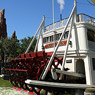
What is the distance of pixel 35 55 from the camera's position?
7809 mm

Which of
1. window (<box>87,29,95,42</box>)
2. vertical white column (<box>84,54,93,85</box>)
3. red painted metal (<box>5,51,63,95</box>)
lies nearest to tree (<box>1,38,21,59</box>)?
red painted metal (<box>5,51,63,95</box>)

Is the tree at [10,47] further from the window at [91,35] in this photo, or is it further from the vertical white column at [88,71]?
the vertical white column at [88,71]

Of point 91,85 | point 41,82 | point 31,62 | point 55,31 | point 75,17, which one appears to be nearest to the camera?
point 41,82

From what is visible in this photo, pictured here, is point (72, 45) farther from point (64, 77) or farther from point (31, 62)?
point (31, 62)

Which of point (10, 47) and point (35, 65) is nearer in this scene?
point (35, 65)

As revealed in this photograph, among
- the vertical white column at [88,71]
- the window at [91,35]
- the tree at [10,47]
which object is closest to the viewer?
the vertical white column at [88,71]

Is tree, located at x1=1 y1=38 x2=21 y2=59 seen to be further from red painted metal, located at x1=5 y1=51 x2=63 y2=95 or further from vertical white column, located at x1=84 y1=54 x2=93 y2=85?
vertical white column, located at x1=84 y1=54 x2=93 y2=85

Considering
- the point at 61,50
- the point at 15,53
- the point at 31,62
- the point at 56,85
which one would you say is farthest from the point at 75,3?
the point at 15,53

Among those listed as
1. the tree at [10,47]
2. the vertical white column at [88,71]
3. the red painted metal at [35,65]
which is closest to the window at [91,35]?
the vertical white column at [88,71]

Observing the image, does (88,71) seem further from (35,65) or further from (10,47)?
(10,47)

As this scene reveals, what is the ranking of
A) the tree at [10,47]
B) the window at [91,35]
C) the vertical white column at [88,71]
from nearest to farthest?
the vertical white column at [88,71], the window at [91,35], the tree at [10,47]

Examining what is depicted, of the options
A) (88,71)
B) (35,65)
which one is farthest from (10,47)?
(88,71)

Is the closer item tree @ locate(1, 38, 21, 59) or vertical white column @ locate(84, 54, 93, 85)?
vertical white column @ locate(84, 54, 93, 85)

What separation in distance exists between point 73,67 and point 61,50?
1.51 m
